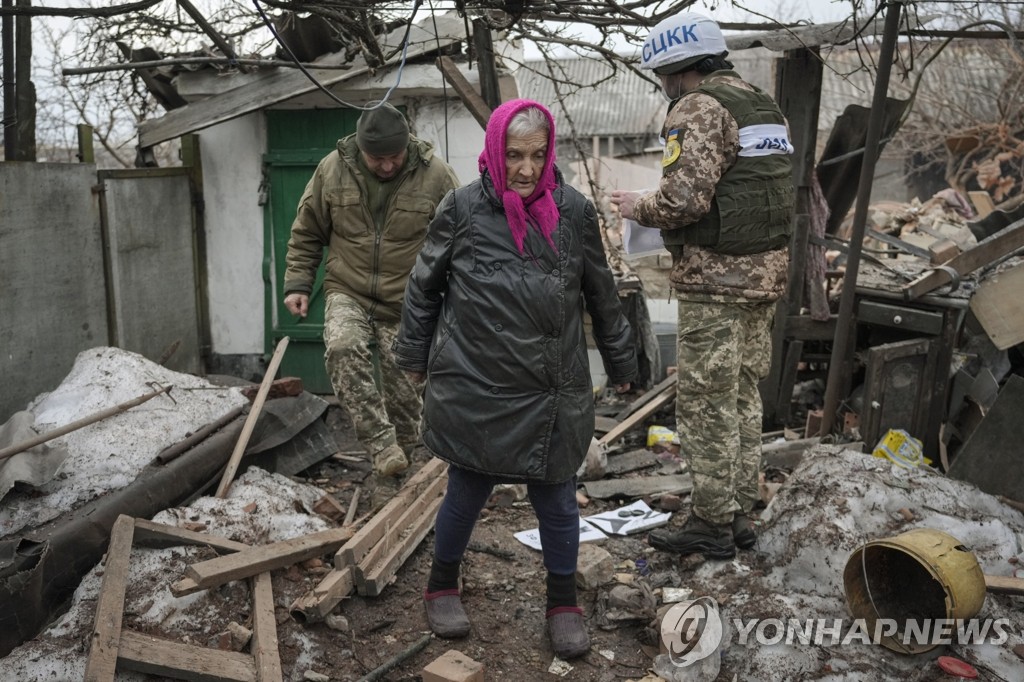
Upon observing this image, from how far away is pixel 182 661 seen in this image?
3.41 m

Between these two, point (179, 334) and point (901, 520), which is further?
point (179, 334)

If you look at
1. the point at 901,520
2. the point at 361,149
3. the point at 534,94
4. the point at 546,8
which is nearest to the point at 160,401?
the point at 361,149

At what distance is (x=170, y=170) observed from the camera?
775 centimetres

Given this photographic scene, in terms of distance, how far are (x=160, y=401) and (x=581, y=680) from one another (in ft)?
10.7

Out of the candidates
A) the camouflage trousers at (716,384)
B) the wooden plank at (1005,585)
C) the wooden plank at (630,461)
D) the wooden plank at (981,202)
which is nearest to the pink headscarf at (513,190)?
the camouflage trousers at (716,384)

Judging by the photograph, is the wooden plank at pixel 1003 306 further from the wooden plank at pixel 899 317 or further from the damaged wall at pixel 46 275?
the damaged wall at pixel 46 275

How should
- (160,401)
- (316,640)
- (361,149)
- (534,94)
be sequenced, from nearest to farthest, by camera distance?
(316,640) < (361,149) < (160,401) < (534,94)

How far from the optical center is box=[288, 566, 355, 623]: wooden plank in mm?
3785

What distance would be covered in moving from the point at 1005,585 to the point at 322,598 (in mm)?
2891

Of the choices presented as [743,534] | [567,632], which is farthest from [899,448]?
[567,632]

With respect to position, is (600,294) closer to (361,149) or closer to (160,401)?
(361,149)

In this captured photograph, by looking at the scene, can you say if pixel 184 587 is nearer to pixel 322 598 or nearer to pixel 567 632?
pixel 322 598

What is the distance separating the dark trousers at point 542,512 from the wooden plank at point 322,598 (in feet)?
2.04

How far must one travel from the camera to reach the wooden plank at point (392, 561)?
4.03 meters
